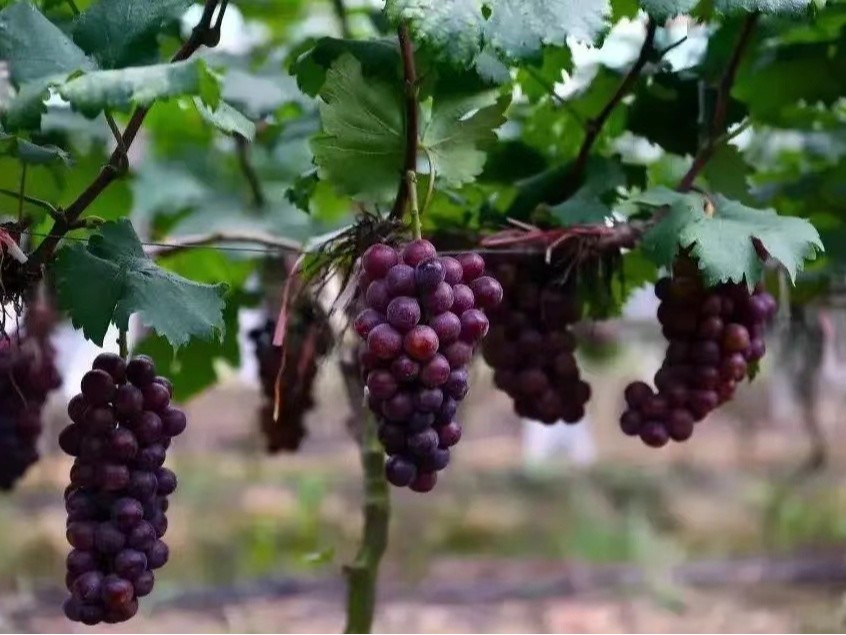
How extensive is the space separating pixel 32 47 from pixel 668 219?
45 centimetres

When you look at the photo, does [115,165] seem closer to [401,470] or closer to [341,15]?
[401,470]

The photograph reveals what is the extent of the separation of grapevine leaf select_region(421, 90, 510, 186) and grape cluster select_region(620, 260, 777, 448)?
0.63 feet

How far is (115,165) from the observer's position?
63cm

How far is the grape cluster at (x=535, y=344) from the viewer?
32.0 inches

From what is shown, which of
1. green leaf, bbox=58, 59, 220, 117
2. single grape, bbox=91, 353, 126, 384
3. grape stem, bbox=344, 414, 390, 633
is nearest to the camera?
green leaf, bbox=58, 59, 220, 117

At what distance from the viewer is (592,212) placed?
31.7 inches

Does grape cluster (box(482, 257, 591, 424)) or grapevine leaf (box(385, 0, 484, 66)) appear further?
grape cluster (box(482, 257, 591, 424))

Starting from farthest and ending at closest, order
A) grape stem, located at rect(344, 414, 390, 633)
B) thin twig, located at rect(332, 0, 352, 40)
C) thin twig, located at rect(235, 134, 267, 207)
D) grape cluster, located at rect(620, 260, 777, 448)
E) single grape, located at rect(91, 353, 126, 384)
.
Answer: thin twig, located at rect(235, 134, 267, 207) → thin twig, located at rect(332, 0, 352, 40) → grape stem, located at rect(344, 414, 390, 633) → grape cluster, located at rect(620, 260, 777, 448) → single grape, located at rect(91, 353, 126, 384)

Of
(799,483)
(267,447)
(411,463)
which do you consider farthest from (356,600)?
(799,483)

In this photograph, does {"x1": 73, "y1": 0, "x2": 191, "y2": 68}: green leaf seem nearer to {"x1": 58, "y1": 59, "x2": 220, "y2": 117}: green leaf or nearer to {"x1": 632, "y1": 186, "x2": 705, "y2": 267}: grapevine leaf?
{"x1": 58, "y1": 59, "x2": 220, "y2": 117}: green leaf

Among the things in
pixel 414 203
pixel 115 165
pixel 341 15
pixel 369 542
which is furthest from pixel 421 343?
pixel 341 15

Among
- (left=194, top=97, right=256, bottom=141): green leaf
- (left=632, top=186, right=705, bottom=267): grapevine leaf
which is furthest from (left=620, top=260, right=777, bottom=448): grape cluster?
(left=194, top=97, right=256, bottom=141): green leaf

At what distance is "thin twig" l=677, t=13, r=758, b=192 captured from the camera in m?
0.80

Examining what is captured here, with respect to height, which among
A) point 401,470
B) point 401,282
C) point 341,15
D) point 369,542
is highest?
point 341,15
